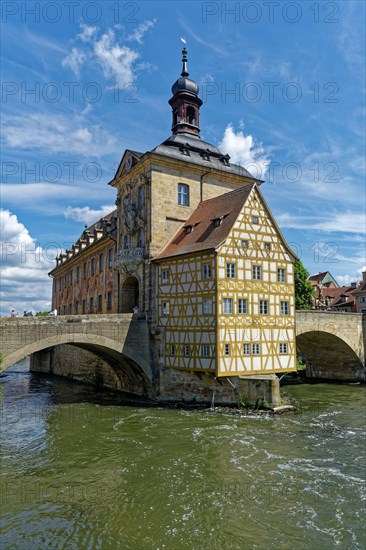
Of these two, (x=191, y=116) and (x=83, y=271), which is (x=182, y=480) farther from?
(x=83, y=271)

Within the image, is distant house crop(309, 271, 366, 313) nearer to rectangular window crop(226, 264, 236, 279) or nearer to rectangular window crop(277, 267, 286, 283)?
rectangular window crop(277, 267, 286, 283)

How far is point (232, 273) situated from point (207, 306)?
204 cm

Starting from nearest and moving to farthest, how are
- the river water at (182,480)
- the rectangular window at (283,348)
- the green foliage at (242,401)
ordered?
1. the river water at (182,480)
2. the green foliage at (242,401)
3. the rectangular window at (283,348)

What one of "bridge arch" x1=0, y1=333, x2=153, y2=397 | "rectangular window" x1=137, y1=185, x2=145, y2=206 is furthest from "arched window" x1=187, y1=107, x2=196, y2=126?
"bridge arch" x1=0, y1=333, x2=153, y2=397

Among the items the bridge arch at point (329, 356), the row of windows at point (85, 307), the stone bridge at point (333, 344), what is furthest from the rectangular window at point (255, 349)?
the row of windows at point (85, 307)

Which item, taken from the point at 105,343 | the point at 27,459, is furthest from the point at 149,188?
the point at 27,459

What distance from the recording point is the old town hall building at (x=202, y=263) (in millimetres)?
21016

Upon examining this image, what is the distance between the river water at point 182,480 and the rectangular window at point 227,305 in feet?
16.0

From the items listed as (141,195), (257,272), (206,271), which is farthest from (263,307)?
(141,195)

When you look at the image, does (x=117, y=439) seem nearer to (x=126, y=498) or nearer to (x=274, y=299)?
(x=126, y=498)

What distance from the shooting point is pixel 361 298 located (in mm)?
53562

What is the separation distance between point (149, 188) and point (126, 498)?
17732 mm

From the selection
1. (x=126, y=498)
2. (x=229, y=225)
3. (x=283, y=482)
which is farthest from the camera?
(x=229, y=225)

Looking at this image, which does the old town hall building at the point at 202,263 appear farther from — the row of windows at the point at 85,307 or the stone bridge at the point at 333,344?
the stone bridge at the point at 333,344
